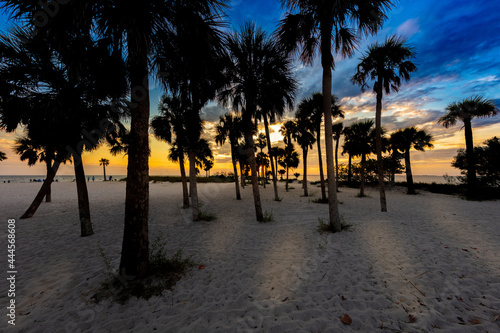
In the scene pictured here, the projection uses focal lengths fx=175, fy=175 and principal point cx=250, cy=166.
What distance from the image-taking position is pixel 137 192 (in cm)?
414

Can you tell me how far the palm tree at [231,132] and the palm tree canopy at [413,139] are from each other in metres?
22.6

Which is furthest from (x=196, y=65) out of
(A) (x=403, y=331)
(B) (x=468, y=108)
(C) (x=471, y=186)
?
(C) (x=471, y=186)

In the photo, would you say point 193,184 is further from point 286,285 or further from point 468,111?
point 468,111

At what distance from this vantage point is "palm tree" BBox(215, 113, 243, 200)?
1956 centimetres

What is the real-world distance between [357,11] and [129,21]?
8296 mm

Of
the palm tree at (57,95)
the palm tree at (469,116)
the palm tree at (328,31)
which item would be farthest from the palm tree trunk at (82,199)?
the palm tree at (469,116)

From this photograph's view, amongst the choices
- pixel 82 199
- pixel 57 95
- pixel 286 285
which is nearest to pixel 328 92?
pixel 286 285

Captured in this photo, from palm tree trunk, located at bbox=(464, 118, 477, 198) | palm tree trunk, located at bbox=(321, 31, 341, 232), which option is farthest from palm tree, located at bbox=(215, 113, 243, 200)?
palm tree trunk, located at bbox=(464, 118, 477, 198)

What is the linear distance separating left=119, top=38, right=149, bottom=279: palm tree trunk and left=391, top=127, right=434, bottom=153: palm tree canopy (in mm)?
31044

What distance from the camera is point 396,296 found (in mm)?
3562

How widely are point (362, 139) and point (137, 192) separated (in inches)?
995

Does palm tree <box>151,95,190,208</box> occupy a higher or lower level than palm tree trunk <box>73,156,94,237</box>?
higher

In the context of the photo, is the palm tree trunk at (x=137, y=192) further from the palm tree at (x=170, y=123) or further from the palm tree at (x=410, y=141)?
the palm tree at (x=410, y=141)

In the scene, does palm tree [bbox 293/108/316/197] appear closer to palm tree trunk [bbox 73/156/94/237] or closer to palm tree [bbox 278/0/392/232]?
palm tree [bbox 278/0/392/232]
